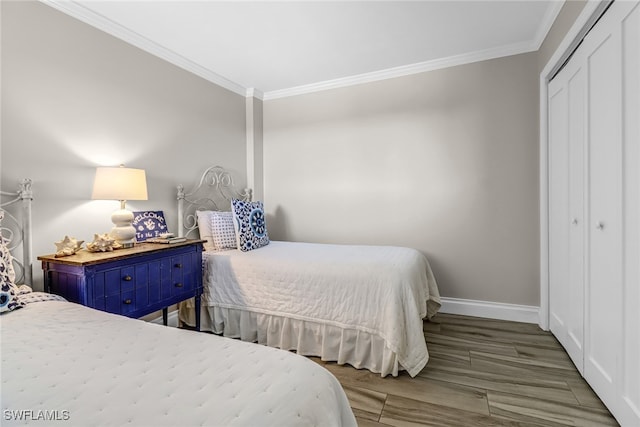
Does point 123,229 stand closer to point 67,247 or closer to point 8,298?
point 67,247

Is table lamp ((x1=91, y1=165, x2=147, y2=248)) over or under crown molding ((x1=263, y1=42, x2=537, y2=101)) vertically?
under

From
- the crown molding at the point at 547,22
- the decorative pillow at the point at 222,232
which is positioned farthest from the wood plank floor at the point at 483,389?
the crown molding at the point at 547,22

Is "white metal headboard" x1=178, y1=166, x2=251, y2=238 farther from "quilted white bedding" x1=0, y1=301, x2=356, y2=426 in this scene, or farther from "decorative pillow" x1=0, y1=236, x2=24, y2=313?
"quilted white bedding" x1=0, y1=301, x2=356, y2=426

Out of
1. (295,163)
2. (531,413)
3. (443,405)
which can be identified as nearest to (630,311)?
(531,413)

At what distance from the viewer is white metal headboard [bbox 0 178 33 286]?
1.90 m

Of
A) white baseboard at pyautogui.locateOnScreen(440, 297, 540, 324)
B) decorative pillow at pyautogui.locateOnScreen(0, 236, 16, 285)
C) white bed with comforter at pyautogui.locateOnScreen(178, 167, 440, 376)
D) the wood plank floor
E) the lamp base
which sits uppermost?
the lamp base

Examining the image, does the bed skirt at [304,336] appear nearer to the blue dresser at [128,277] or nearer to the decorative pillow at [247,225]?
the blue dresser at [128,277]

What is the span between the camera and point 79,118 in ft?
7.41

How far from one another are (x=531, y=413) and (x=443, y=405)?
0.46 meters

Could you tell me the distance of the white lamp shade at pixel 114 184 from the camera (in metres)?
2.12

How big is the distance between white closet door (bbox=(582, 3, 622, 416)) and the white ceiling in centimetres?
85

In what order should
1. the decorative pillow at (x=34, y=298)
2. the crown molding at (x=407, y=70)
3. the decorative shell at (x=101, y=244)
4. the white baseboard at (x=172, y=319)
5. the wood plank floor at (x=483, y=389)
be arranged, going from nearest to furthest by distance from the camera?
the decorative pillow at (x=34, y=298) → the wood plank floor at (x=483, y=389) → the decorative shell at (x=101, y=244) → the white baseboard at (x=172, y=319) → the crown molding at (x=407, y=70)

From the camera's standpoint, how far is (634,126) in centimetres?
144

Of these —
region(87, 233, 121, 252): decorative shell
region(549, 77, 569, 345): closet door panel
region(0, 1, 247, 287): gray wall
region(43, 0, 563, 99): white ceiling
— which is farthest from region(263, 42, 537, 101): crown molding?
region(87, 233, 121, 252): decorative shell
